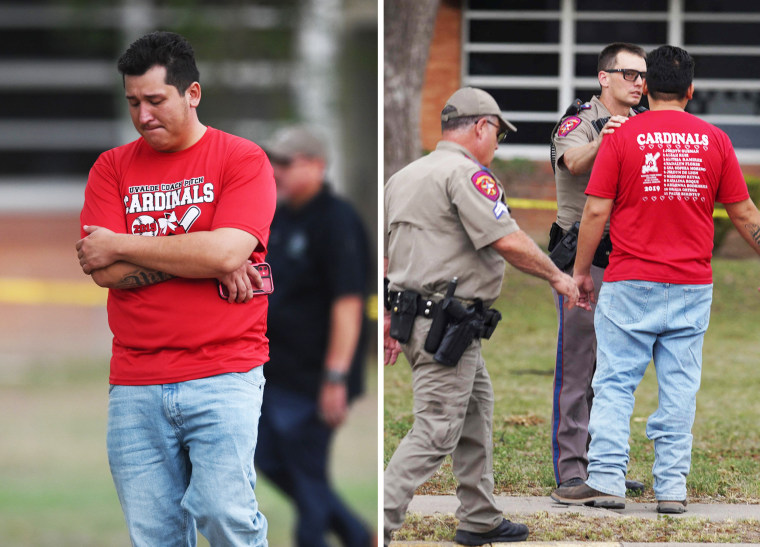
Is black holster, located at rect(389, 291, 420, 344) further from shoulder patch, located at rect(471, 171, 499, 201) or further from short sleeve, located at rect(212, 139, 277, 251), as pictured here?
short sleeve, located at rect(212, 139, 277, 251)

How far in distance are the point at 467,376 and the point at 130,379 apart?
3.95 ft

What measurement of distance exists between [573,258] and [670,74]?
0.86 m

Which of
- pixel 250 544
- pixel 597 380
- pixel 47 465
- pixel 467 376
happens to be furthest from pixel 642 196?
pixel 47 465

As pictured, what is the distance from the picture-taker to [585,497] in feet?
14.4

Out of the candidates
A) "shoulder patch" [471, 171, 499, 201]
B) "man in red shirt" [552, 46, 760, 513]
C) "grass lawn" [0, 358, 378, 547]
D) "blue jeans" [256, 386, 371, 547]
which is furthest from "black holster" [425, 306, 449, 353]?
"grass lawn" [0, 358, 378, 547]

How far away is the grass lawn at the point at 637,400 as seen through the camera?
489 cm

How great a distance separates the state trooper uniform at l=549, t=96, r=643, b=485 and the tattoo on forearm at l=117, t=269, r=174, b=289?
6.73 ft

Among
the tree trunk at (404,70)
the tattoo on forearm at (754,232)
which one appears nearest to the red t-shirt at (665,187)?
the tattoo on forearm at (754,232)

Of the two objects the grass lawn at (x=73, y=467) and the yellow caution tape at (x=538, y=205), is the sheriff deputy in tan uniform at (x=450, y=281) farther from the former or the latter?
the yellow caution tape at (x=538, y=205)

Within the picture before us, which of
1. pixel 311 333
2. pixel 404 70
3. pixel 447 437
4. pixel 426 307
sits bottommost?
pixel 447 437

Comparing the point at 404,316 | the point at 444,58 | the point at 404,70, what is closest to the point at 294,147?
the point at 404,316

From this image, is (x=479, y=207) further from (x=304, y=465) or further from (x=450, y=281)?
(x=304, y=465)

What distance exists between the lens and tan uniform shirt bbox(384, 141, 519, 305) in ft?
11.8

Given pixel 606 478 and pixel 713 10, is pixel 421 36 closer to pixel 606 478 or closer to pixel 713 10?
pixel 713 10
